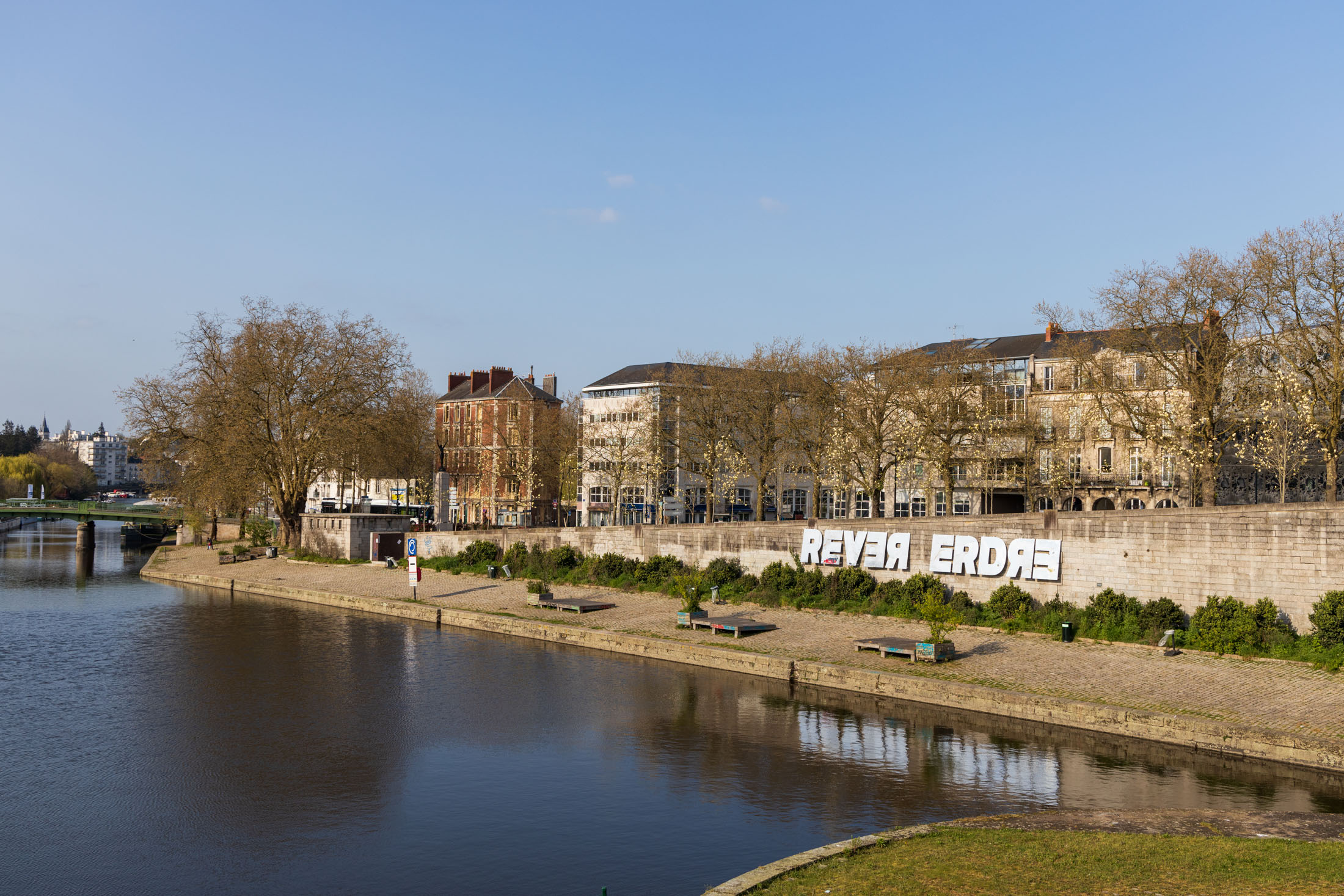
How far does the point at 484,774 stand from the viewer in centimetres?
2027

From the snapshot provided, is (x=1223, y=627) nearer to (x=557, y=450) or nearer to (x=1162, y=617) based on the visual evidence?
(x=1162, y=617)

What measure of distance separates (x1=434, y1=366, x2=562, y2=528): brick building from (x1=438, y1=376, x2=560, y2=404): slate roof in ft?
0.36

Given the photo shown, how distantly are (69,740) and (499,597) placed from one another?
2522 cm

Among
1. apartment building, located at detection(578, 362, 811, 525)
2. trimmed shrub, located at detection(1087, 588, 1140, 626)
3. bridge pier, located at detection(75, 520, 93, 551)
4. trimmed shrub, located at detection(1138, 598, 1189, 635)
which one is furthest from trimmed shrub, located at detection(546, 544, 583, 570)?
bridge pier, located at detection(75, 520, 93, 551)

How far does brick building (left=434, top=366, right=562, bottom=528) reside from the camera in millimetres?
97500

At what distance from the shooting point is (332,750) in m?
22.0

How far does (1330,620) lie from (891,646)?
1157 centimetres

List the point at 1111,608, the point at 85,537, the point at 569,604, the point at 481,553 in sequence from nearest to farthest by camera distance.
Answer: the point at 1111,608 < the point at 569,604 < the point at 481,553 < the point at 85,537

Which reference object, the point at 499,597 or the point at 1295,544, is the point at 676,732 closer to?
the point at 1295,544

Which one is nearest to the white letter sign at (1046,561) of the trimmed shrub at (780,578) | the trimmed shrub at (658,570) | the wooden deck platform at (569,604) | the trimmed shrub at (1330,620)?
the trimmed shrub at (1330,620)

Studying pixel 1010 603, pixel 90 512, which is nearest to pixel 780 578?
pixel 1010 603

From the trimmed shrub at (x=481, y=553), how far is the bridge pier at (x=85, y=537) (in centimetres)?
5758

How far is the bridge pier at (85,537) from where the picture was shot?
318ft

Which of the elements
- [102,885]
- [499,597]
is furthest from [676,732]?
[499,597]
